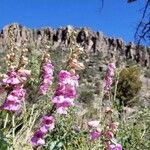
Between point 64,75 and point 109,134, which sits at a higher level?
point 64,75

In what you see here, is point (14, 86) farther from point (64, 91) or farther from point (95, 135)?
point (95, 135)

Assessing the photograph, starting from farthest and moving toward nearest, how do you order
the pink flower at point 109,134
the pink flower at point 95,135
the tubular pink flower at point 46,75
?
1. the tubular pink flower at point 46,75
2. the pink flower at point 95,135
3. the pink flower at point 109,134

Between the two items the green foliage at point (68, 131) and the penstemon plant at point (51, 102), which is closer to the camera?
the penstemon plant at point (51, 102)

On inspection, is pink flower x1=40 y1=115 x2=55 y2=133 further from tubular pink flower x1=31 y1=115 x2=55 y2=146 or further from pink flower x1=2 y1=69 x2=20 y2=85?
pink flower x1=2 y1=69 x2=20 y2=85

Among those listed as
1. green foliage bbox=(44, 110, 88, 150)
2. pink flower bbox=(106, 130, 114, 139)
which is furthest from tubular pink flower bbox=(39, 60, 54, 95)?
pink flower bbox=(106, 130, 114, 139)

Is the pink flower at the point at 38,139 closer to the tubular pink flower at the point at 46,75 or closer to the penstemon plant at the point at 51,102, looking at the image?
the penstemon plant at the point at 51,102

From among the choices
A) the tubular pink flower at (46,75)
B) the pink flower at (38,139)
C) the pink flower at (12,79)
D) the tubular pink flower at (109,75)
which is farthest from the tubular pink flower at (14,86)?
the tubular pink flower at (109,75)

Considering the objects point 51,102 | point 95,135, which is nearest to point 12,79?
point 51,102

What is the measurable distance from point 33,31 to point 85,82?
44.3 metres

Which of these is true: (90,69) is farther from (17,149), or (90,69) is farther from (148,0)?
(17,149)

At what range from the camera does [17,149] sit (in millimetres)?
4438

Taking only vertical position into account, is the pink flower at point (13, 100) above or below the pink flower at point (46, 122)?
above

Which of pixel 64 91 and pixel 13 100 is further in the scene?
pixel 13 100

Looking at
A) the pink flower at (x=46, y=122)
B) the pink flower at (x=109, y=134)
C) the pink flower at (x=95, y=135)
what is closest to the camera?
the pink flower at (x=46, y=122)
